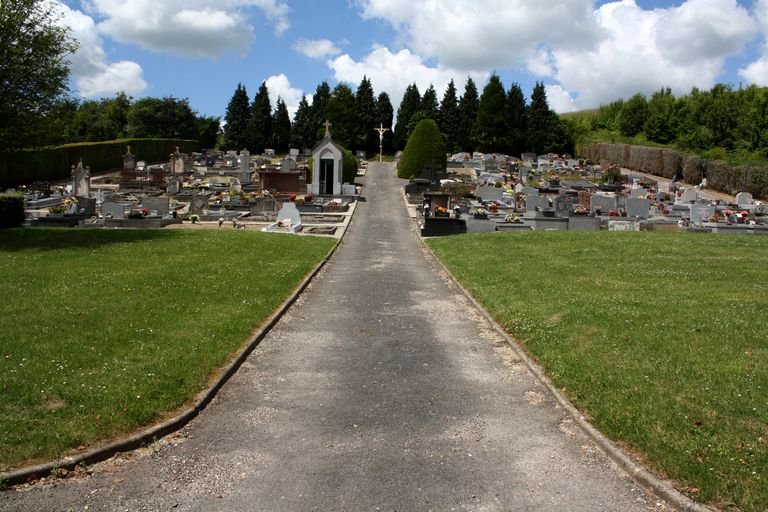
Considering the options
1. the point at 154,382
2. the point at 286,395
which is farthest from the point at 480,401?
the point at 154,382

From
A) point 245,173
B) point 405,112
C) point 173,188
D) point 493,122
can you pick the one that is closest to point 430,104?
point 405,112

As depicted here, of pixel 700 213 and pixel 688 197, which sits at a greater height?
pixel 688 197

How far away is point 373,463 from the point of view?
17.7ft

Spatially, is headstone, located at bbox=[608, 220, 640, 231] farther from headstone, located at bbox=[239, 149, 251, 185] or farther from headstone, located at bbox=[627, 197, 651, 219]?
headstone, located at bbox=[239, 149, 251, 185]

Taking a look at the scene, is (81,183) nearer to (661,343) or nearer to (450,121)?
(661,343)

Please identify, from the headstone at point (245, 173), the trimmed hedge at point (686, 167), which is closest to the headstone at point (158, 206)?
the headstone at point (245, 173)

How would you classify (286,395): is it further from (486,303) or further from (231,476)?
(486,303)

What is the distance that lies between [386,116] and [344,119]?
41.1 feet

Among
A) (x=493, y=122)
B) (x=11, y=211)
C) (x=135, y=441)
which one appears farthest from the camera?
(x=493, y=122)

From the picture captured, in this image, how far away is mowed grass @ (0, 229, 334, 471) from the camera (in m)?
5.91

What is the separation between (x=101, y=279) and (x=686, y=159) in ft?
170

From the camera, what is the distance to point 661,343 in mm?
8297

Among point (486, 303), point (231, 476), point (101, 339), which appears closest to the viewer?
point (231, 476)

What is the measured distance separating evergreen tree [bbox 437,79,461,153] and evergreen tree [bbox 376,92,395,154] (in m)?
6.73
